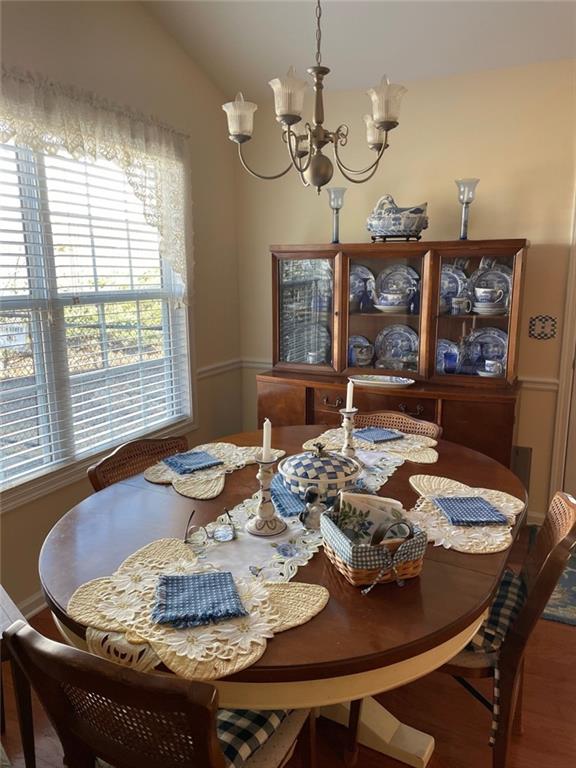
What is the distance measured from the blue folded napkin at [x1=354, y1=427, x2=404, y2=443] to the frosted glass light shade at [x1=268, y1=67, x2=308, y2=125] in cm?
117

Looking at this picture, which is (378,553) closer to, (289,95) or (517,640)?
(517,640)

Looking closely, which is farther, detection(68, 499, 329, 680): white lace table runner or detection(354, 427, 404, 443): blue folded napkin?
detection(354, 427, 404, 443): blue folded napkin

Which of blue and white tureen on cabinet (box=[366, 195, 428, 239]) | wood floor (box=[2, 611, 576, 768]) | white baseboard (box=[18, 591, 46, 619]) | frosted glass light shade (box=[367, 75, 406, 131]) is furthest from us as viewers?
blue and white tureen on cabinet (box=[366, 195, 428, 239])

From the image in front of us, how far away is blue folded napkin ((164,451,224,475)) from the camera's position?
5.94ft

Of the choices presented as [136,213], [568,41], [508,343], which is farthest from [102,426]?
[568,41]

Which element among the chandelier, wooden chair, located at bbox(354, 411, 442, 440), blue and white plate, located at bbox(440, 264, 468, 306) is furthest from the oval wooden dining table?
blue and white plate, located at bbox(440, 264, 468, 306)

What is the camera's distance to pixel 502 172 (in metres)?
2.81

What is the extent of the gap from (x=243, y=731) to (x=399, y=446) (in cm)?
117

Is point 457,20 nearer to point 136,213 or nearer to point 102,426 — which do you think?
point 136,213

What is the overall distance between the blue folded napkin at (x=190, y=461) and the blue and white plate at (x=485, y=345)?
1.63 metres

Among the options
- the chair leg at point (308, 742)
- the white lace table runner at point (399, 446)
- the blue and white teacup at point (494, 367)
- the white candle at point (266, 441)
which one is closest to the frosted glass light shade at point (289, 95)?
the white candle at point (266, 441)

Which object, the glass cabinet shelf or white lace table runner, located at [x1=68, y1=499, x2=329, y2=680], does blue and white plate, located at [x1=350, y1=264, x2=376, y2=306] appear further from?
white lace table runner, located at [x1=68, y1=499, x2=329, y2=680]

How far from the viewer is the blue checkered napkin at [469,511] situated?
142 cm

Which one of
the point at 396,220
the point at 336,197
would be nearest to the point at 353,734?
the point at 396,220
